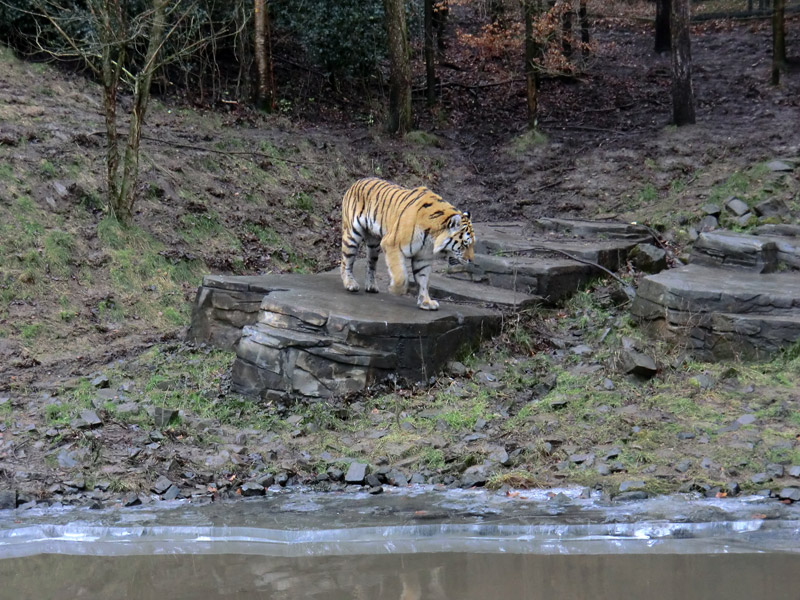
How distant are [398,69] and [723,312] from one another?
10513 mm

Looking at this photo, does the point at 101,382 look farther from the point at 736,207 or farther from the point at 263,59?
the point at 263,59

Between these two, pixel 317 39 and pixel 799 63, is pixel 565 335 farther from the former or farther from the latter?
pixel 799 63

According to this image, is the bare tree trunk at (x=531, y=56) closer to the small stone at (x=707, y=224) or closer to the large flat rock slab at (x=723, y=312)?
the small stone at (x=707, y=224)

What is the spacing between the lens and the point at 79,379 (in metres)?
9.31

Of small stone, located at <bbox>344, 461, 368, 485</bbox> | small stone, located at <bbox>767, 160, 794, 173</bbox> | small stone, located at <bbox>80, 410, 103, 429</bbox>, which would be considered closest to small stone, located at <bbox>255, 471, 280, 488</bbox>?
small stone, located at <bbox>344, 461, 368, 485</bbox>

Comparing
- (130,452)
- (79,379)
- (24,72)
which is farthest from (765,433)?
(24,72)

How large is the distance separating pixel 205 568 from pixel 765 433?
176 inches

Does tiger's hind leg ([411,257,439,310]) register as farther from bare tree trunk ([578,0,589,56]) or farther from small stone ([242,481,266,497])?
bare tree trunk ([578,0,589,56])

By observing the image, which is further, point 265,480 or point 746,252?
point 746,252

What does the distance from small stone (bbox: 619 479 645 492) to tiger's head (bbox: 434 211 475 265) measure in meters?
3.37

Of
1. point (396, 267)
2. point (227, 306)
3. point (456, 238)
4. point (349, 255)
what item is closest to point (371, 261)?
point (349, 255)

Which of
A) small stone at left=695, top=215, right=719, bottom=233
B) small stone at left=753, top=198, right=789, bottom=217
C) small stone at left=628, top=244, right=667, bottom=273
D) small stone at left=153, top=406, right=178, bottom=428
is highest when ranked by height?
small stone at left=753, top=198, right=789, bottom=217

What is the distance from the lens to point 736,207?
12469 mm

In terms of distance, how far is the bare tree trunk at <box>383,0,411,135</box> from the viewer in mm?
17234
